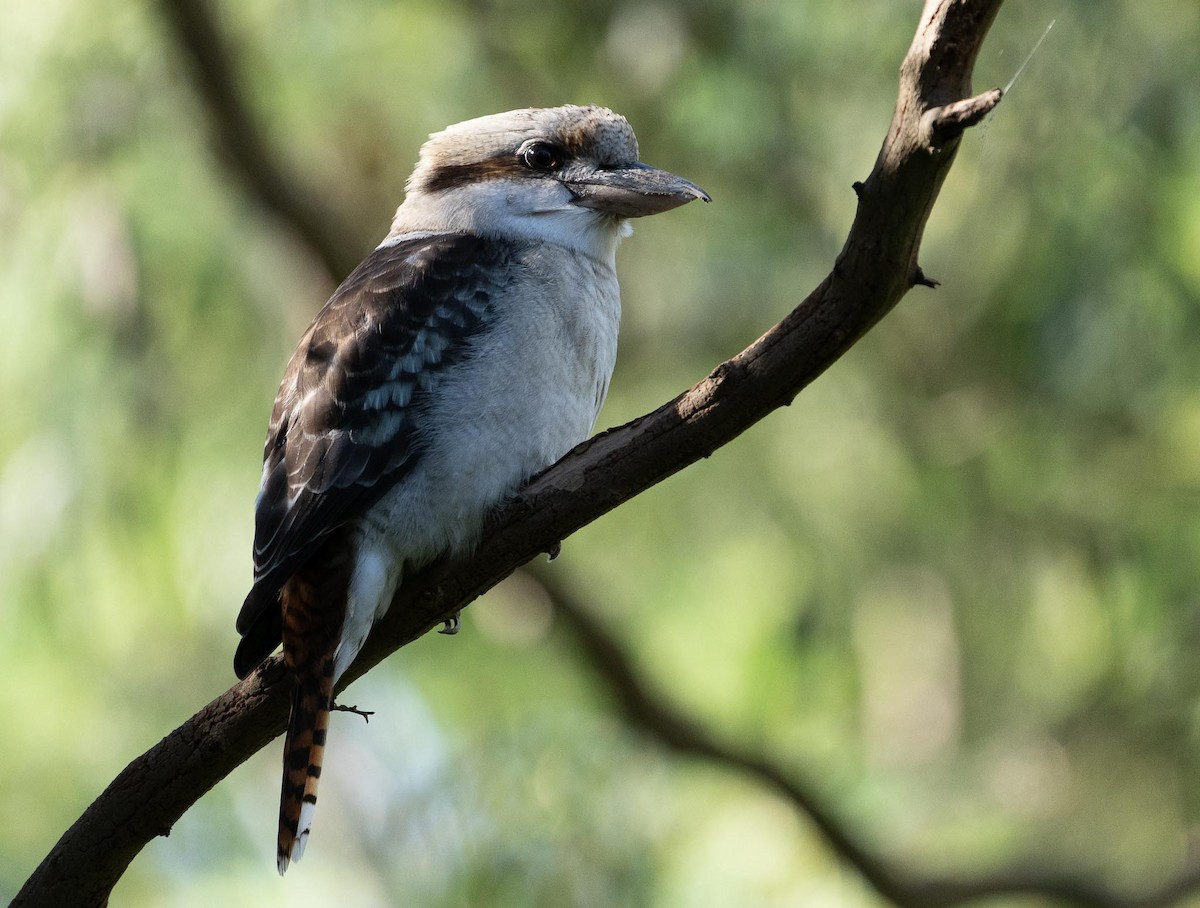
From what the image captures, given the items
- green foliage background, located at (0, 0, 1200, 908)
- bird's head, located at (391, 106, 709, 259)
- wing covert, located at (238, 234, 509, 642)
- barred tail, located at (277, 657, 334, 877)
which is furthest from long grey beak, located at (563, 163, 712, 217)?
green foliage background, located at (0, 0, 1200, 908)

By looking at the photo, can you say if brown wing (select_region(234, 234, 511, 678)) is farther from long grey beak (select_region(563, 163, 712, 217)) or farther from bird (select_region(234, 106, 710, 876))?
long grey beak (select_region(563, 163, 712, 217))

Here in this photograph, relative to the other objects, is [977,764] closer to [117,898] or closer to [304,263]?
[304,263]

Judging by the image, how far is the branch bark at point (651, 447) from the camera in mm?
1769

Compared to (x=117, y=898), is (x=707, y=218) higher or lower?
higher

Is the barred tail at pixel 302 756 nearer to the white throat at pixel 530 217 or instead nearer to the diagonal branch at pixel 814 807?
the white throat at pixel 530 217

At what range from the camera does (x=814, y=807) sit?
165 inches

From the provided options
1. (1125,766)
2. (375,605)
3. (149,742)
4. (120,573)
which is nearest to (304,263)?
(120,573)

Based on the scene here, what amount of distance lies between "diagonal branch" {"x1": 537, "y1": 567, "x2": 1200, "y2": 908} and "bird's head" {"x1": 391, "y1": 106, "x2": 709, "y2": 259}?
162 cm

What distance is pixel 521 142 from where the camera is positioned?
3.09 metres

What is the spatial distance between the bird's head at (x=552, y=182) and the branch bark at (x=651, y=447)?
79 cm

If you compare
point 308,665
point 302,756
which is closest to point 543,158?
point 308,665

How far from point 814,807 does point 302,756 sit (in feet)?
7.32

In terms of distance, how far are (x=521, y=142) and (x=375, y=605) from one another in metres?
1.17

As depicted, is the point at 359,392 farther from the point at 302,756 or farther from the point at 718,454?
the point at 718,454
